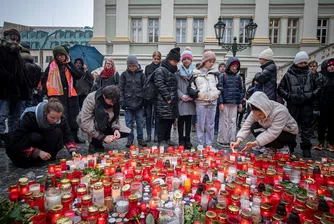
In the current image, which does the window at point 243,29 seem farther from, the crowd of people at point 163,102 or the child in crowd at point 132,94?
the child in crowd at point 132,94

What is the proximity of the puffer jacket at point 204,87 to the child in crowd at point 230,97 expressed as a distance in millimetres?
200

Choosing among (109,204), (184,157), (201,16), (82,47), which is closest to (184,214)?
(109,204)

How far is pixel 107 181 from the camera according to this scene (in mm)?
2230

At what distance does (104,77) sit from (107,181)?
131 inches

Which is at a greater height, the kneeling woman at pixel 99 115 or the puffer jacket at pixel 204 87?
the puffer jacket at pixel 204 87

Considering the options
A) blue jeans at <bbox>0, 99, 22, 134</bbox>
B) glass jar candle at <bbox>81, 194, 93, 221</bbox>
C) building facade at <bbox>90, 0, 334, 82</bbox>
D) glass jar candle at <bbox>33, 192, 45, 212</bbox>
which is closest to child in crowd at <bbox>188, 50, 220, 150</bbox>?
glass jar candle at <bbox>81, 194, 93, 221</bbox>

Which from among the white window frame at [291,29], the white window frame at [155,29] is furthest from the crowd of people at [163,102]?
the white window frame at [291,29]

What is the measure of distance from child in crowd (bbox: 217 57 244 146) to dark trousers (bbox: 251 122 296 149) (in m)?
0.84

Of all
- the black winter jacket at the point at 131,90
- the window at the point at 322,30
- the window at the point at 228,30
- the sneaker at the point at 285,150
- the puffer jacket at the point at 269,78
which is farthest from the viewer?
the window at the point at 228,30

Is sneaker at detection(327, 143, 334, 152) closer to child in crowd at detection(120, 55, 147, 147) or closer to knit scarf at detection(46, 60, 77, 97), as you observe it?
child in crowd at detection(120, 55, 147, 147)

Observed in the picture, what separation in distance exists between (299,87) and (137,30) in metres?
14.3

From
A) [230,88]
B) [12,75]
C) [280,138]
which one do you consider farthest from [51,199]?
[230,88]

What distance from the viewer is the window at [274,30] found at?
50.7ft

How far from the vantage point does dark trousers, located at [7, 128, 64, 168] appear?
302 cm
